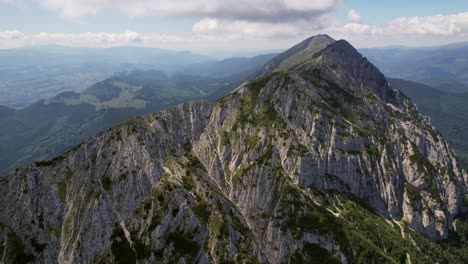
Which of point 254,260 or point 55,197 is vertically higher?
point 55,197

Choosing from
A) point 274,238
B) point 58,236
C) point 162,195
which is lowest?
point 274,238

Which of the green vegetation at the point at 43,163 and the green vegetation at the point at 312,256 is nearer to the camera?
the green vegetation at the point at 312,256

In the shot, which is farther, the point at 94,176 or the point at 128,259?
the point at 94,176

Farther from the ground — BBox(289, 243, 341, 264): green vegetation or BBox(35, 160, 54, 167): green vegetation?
BBox(35, 160, 54, 167): green vegetation

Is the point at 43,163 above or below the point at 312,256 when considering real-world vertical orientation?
above

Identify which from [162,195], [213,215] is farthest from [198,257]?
[162,195]

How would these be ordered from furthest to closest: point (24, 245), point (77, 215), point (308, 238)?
1. point (308, 238)
2. point (77, 215)
3. point (24, 245)

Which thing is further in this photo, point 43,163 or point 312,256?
point 43,163

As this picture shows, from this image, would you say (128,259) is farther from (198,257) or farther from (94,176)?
(94,176)

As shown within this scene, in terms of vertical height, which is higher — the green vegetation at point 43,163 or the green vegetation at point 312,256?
the green vegetation at point 43,163

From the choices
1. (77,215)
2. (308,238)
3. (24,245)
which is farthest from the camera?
(308,238)

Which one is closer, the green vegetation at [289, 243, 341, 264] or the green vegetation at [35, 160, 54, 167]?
the green vegetation at [289, 243, 341, 264]
